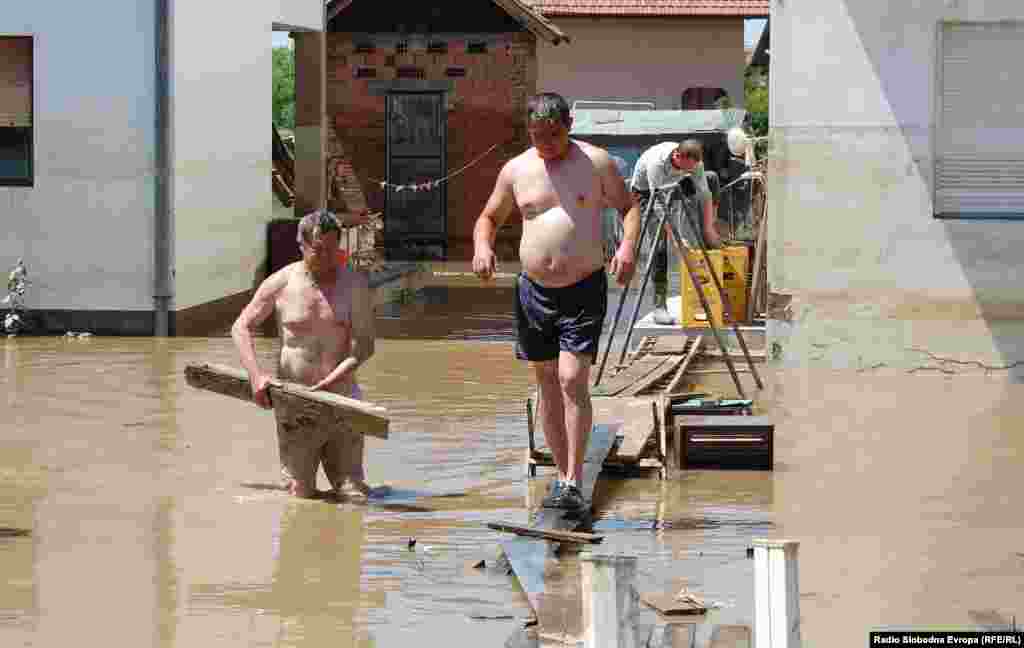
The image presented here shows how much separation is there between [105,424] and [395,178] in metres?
24.3

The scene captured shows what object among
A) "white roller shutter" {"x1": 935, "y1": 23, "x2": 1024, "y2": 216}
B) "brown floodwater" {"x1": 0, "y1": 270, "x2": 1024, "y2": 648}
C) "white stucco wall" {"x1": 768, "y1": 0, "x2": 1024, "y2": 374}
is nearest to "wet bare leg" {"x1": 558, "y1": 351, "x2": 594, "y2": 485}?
"brown floodwater" {"x1": 0, "y1": 270, "x2": 1024, "y2": 648}

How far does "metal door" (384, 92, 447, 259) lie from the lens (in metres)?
36.8

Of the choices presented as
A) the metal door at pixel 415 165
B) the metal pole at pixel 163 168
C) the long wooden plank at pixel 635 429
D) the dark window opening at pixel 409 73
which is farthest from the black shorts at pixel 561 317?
the dark window opening at pixel 409 73

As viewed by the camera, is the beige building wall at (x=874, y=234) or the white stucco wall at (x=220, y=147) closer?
the beige building wall at (x=874, y=234)

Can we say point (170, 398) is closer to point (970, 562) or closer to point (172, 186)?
point (172, 186)

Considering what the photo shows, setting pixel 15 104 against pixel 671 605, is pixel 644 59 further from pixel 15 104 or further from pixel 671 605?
pixel 671 605

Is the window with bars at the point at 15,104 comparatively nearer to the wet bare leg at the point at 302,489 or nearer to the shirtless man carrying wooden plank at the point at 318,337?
the shirtless man carrying wooden plank at the point at 318,337

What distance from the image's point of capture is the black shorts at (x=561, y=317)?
9.63m

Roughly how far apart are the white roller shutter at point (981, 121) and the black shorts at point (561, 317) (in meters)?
6.37

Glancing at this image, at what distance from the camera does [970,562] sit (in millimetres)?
8625

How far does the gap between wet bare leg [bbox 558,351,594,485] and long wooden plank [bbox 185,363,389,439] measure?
907 millimetres

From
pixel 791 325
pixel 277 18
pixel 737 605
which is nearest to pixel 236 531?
pixel 737 605

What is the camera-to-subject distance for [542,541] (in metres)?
8.91

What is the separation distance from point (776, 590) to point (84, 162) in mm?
A: 14021
